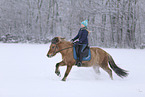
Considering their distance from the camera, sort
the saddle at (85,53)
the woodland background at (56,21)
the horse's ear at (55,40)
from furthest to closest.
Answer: the woodland background at (56,21) → the saddle at (85,53) → the horse's ear at (55,40)

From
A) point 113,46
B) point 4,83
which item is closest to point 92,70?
point 4,83

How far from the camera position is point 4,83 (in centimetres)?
494

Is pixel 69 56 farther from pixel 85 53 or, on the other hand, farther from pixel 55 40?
pixel 55 40

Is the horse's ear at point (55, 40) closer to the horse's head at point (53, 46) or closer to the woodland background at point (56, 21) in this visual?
the horse's head at point (53, 46)

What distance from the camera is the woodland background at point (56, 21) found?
2238 cm

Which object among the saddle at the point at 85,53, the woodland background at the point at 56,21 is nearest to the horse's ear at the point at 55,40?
the saddle at the point at 85,53

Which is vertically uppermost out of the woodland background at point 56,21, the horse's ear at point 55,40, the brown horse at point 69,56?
the woodland background at point 56,21

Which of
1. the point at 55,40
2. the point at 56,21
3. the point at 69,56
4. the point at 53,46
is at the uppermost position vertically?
the point at 56,21

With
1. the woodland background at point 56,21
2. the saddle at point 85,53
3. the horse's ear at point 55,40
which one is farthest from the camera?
the woodland background at point 56,21

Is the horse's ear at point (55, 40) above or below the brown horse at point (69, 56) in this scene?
above

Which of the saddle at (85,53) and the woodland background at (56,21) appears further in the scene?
the woodland background at (56,21)

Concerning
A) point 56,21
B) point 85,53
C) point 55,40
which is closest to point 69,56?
point 85,53

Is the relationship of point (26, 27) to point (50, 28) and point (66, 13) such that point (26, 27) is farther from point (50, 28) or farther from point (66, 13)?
point (66, 13)

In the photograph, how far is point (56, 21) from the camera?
103 ft
